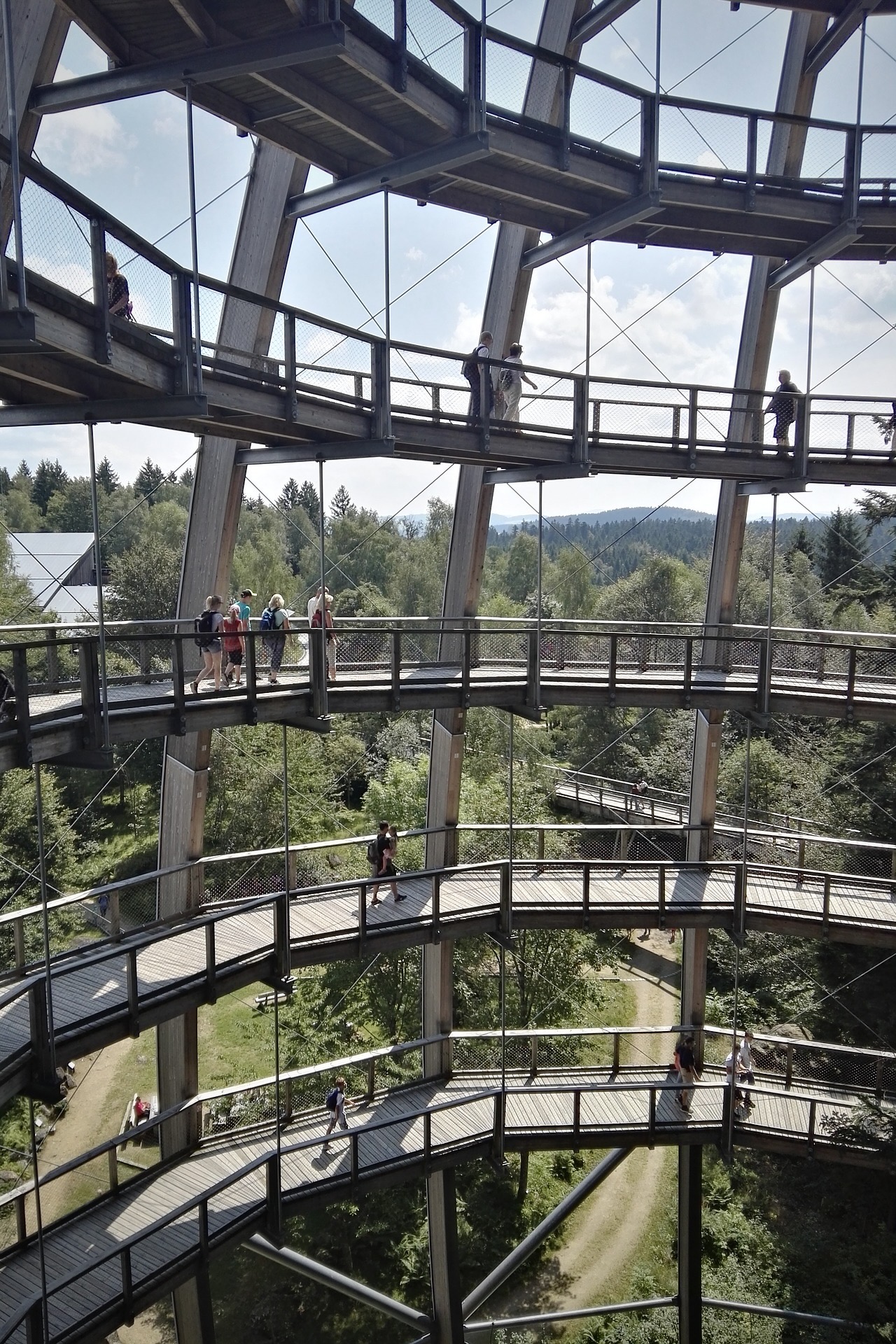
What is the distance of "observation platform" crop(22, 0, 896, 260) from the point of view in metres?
6.43

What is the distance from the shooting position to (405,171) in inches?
334

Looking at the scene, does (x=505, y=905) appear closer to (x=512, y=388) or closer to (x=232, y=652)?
(x=232, y=652)

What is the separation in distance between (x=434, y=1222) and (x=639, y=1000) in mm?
8622

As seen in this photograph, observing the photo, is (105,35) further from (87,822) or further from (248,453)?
(87,822)

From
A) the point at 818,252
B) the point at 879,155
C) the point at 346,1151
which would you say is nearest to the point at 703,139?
the point at 818,252

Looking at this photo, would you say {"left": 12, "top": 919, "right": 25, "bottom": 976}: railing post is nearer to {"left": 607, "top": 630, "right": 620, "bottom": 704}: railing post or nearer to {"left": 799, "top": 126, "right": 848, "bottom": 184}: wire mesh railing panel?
{"left": 607, "top": 630, "right": 620, "bottom": 704}: railing post

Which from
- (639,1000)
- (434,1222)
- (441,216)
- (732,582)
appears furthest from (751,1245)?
(441,216)

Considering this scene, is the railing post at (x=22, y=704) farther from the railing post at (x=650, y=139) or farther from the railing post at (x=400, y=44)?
the railing post at (x=650, y=139)

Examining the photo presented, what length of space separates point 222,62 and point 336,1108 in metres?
9.63

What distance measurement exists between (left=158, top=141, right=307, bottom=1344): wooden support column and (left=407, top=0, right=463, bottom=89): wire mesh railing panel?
5.69 feet

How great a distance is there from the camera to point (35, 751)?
6449 mm

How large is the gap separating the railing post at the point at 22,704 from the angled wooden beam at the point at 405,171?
5.22m

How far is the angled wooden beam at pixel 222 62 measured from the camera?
247 inches

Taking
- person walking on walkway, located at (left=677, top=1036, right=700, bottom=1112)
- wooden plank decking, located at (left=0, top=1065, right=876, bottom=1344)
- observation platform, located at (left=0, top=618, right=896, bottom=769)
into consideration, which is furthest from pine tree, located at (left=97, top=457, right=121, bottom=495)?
person walking on walkway, located at (left=677, top=1036, right=700, bottom=1112)
